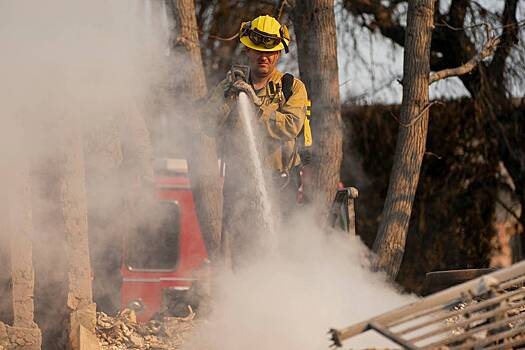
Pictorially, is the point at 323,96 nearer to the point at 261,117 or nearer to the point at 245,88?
the point at 261,117

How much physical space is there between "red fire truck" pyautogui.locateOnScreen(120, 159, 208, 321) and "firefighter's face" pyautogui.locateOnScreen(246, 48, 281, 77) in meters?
3.88

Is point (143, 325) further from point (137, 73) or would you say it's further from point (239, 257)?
point (137, 73)

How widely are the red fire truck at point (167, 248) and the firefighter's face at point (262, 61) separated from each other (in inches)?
153

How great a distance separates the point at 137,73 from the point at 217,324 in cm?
220

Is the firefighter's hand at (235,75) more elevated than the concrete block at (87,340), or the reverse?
the firefighter's hand at (235,75)

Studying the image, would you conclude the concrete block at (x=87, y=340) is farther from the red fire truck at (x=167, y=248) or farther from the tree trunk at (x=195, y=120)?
the red fire truck at (x=167, y=248)

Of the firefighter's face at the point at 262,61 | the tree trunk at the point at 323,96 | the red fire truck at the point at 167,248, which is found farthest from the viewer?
the red fire truck at the point at 167,248

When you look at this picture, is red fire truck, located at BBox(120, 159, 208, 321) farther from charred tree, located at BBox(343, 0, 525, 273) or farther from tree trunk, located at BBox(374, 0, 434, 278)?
charred tree, located at BBox(343, 0, 525, 273)

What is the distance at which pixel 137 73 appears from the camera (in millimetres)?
8672

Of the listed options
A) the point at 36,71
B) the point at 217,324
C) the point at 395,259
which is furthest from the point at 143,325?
the point at 395,259

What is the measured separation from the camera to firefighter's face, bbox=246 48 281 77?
25.6 ft

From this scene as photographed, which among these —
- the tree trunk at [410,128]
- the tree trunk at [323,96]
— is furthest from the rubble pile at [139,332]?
the tree trunk at [410,128]

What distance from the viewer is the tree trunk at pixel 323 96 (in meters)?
9.81

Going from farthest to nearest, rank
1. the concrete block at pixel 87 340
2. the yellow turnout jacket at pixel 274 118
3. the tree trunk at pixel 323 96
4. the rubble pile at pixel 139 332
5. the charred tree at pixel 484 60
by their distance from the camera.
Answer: the charred tree at pixel 484 60, the tree trunk at pixel 323 96, the yellow turnout jacket at pixel 274 118, the rubble pile at pixel 139 332, the concrete block at pixel 87 340
